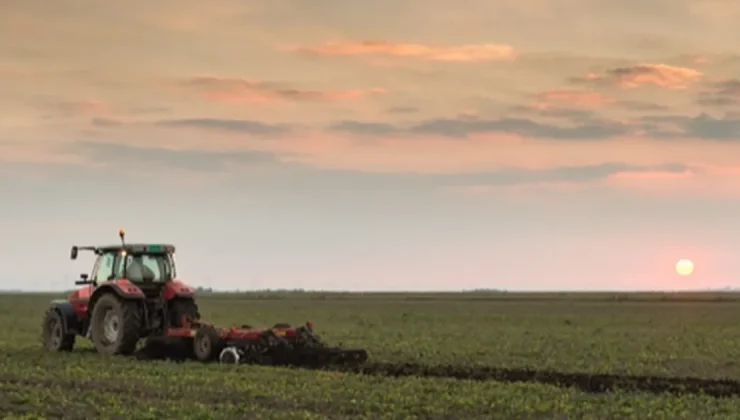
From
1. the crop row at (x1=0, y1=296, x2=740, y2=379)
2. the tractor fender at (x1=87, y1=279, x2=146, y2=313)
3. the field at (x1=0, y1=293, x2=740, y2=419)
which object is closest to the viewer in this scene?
the field at (x1=0, y1=293, x2=740, y2=419)

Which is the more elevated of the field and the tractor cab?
the tractor cab

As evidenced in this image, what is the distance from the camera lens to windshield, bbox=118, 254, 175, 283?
29969 mm

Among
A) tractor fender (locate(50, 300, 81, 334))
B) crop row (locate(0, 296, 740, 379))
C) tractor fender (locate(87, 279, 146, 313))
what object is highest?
tractor fender (locate(87, 279, 146, 313))

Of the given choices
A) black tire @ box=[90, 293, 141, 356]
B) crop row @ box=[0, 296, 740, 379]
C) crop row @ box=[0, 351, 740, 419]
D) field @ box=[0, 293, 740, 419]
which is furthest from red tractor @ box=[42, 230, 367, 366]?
crop row @ box=[0, 296, 740, 379]

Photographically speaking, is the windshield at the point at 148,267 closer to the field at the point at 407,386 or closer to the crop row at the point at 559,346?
the field at the point at 407,386

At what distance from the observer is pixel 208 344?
26.9 m

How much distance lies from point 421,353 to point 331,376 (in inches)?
358

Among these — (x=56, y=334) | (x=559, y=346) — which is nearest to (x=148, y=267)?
(x=56, y=334)

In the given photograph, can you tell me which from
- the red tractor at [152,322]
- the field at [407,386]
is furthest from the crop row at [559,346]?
the red tractor at [152,322]

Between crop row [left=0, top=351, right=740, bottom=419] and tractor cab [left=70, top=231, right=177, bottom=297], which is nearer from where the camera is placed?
crop row [left=0, top=351, right=740, bottom=419]

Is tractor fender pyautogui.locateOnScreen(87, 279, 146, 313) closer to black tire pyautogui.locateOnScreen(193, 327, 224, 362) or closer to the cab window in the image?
the cab window

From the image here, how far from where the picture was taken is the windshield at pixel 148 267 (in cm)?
2997

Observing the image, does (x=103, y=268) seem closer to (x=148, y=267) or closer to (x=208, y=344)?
(x=148, y=267)

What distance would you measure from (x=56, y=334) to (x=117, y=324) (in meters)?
3.59
